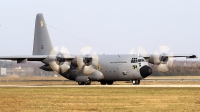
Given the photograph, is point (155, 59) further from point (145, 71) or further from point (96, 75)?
point (96, 75)

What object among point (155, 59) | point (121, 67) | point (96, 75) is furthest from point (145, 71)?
point (155, 59)

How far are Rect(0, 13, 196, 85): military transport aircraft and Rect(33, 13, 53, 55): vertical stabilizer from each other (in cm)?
306

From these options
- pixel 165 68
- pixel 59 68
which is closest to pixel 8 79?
pixel 59 68

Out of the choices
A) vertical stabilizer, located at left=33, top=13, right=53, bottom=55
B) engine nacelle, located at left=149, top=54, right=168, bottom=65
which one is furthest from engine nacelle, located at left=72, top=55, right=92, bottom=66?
engine nacelle, located at left=149, top=54, right=168, bottom=65

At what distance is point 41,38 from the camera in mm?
63469

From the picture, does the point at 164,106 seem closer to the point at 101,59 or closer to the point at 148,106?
the point at 148,106

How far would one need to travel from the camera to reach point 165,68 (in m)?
59.6

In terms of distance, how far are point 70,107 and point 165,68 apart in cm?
3452

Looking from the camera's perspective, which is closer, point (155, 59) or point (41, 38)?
point (155, 59)

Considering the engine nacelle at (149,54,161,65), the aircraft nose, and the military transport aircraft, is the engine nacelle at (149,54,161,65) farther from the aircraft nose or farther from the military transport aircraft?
the aircraft nose

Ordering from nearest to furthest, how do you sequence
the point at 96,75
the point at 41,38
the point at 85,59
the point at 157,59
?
the point at 96,75, the point at 85,59, the point at 157,59, the point at 41,38

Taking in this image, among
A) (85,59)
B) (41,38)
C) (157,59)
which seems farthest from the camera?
(41,38)

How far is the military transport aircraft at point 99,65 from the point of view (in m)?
54.0

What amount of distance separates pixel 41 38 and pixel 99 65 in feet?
36.6
